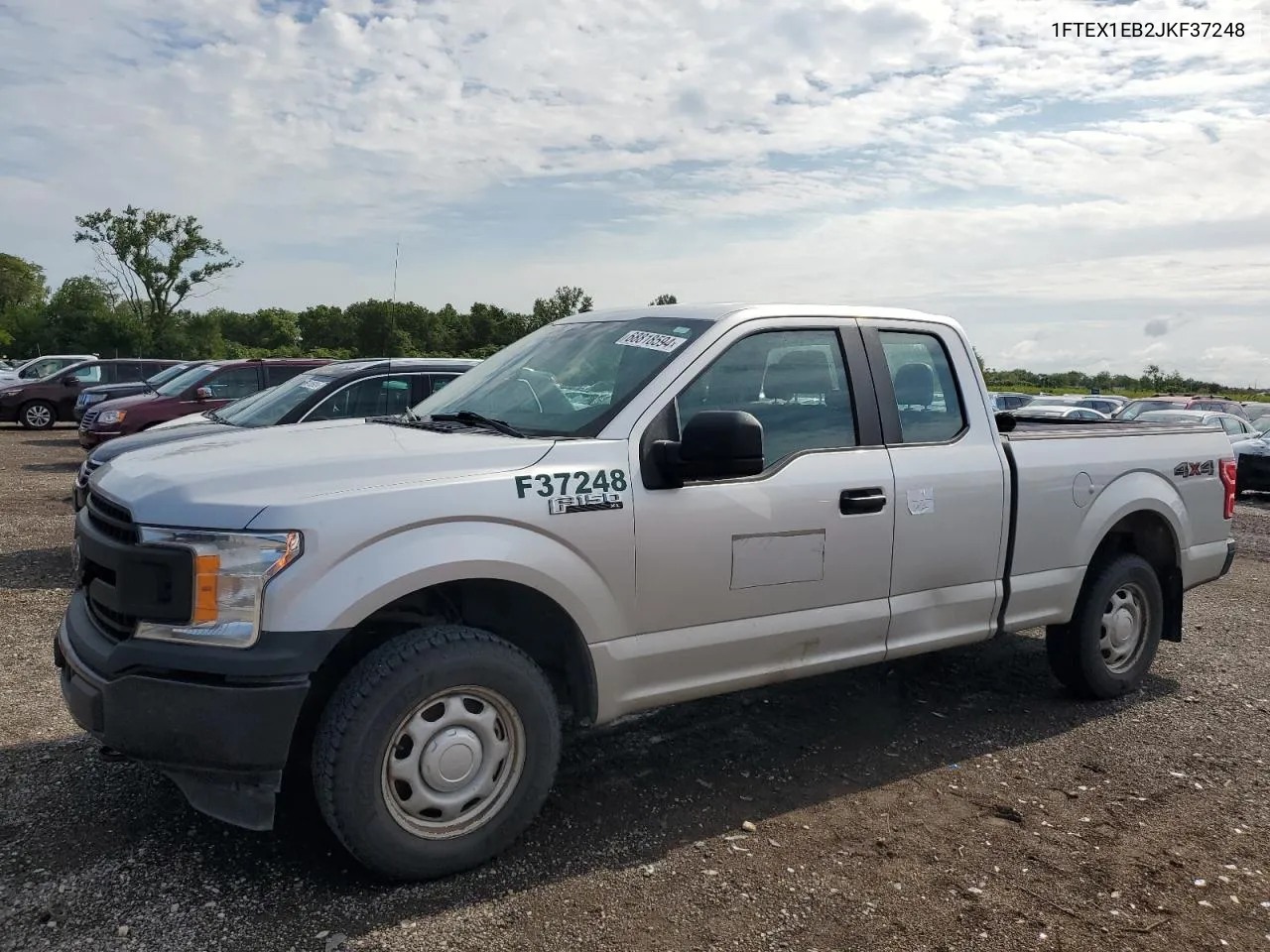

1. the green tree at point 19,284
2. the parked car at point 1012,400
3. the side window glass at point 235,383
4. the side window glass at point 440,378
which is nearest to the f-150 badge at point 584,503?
the side window glass at point 440,378

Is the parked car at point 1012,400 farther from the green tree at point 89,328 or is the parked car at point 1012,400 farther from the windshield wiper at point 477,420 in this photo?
the green tree at point 89,328

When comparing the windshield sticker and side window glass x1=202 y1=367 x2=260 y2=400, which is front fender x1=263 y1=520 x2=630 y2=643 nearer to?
the windshield sticker

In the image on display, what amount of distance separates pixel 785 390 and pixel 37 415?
24.0m

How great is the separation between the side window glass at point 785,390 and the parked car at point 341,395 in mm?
4776

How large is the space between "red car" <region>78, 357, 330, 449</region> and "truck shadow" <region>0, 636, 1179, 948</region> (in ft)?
32.9

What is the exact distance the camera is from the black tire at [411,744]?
3.20 m

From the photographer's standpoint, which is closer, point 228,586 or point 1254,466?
point 228,586

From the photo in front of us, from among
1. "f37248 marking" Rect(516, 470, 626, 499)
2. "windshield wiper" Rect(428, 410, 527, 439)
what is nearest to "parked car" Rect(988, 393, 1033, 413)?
"windshield wiper" Rect(428, 410, 527, 439)

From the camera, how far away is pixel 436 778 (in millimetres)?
3383

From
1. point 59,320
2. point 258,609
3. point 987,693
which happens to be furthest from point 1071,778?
point 59,320

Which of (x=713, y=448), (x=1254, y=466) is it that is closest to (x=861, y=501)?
(x=713, y=448)

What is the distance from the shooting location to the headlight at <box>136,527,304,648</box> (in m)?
3.09

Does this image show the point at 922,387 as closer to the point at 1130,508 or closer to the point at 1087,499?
the point at 1087,499

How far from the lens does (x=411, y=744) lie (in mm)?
3344
